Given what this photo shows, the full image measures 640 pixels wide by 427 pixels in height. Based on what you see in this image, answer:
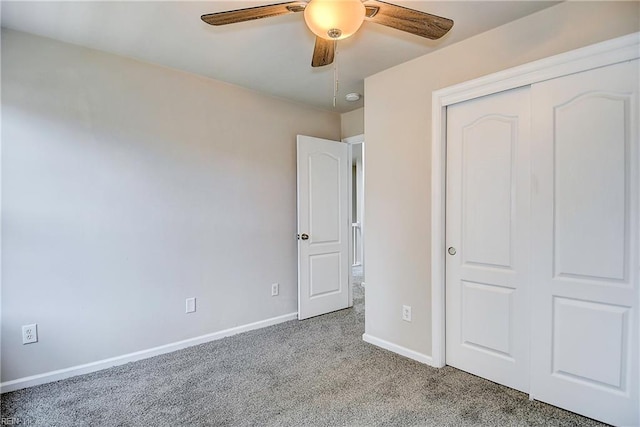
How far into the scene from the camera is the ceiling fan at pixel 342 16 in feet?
4.66

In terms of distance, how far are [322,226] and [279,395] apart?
1.96m

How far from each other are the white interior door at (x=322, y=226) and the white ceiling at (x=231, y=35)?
0.95 m

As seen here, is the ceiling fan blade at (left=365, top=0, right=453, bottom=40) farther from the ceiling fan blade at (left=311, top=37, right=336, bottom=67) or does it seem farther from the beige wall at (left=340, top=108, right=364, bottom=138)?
the beige wall at (left=340, top=108, right=364, bottom=138)

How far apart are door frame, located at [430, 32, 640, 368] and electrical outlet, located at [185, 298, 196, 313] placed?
2.05 m

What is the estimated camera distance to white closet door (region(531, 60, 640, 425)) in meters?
1.80

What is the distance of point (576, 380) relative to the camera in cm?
197

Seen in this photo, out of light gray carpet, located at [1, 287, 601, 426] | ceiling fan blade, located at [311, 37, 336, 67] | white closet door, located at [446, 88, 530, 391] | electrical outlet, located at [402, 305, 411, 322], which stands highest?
ceiling fan blade, located at [311, 37, 336, 67]

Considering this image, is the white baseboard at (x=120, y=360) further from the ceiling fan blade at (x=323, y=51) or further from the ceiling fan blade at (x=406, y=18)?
the ceiling fan blade at (x=406, y=18)

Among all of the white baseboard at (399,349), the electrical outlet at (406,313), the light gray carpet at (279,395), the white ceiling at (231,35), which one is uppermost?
the white ceiling at (231,35)

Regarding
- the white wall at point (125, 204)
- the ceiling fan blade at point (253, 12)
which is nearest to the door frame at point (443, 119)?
the ceiling fan blade at point (253, 12)

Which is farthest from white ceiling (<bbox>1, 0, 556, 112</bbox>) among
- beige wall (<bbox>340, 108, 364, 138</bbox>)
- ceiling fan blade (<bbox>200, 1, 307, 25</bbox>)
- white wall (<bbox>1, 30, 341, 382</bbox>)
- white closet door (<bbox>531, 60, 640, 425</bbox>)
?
beige wall (<bbox>340, 108, 364, 138</bbox>)

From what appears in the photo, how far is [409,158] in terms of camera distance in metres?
2.74

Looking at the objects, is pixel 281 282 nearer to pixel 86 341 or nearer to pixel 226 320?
pixel 226 320

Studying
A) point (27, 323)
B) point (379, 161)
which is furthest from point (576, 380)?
point (27, 323)
